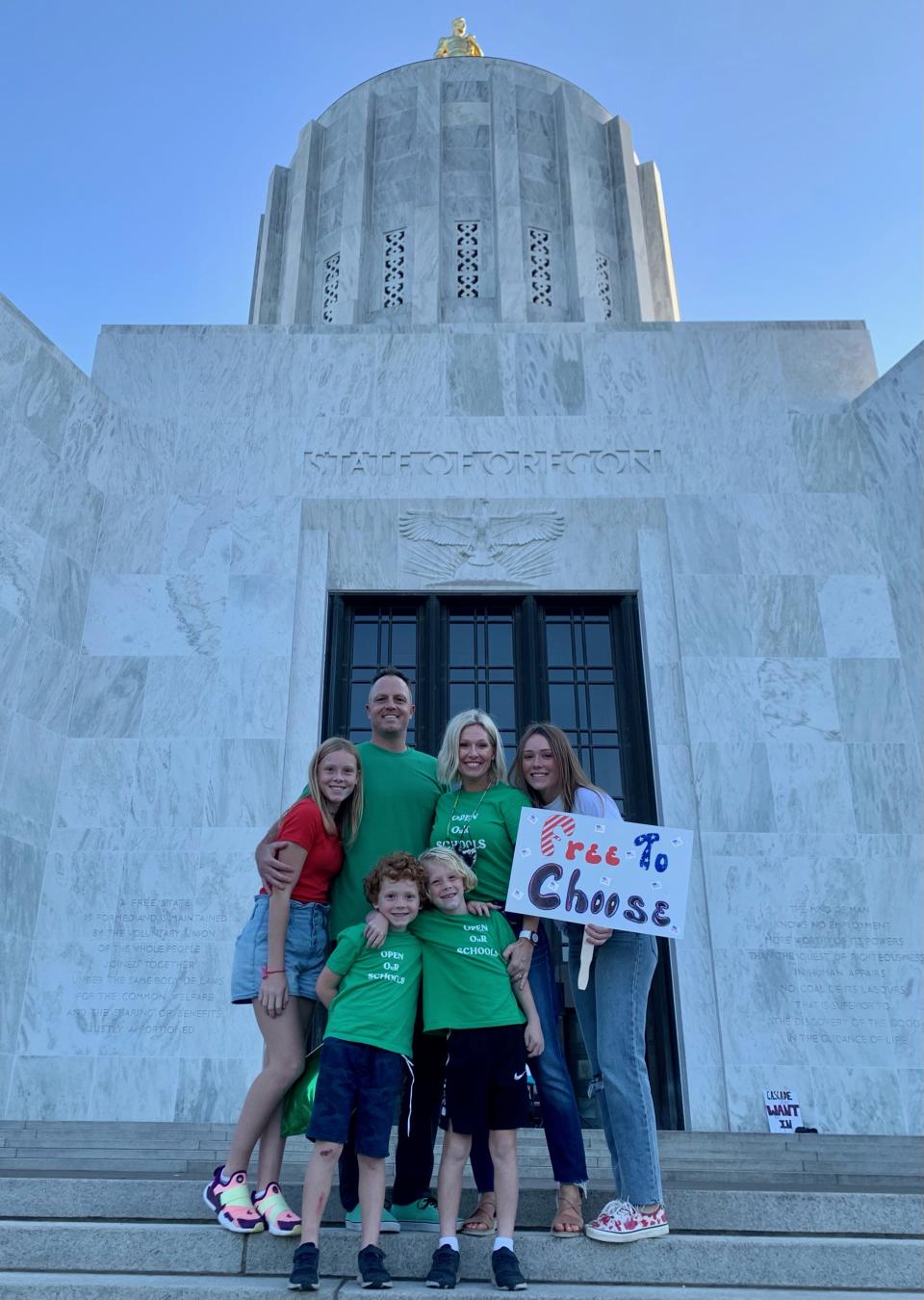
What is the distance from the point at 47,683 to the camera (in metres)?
11.4

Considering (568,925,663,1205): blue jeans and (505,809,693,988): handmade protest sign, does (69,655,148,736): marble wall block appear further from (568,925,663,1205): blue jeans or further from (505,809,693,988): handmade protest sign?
(568,925,663,1205): blue jeans

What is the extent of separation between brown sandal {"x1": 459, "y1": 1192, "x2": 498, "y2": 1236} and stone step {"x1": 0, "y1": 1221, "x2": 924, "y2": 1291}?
0.45ft

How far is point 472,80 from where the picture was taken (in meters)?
18.8

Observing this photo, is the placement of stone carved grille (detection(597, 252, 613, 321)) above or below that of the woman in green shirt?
above

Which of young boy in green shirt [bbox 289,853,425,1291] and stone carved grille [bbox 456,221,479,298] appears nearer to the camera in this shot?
young boy in green shirt [bbox 289,853,425,1291]

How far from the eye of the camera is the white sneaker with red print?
4582 mm

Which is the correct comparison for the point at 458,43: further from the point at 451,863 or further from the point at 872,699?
the point at 451,863

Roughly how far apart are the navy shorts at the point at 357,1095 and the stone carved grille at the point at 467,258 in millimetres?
14338

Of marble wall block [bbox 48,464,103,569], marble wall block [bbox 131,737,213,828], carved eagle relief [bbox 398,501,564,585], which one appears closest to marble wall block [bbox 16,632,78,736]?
marble wall block [bbox 131,737,213,828]

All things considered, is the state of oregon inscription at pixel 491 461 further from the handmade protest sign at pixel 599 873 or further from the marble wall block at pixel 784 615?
the handmade protest sign at pixel 599 873

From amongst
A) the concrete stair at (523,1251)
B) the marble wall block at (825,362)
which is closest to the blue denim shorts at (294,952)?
the concrete stair at (523,1251)

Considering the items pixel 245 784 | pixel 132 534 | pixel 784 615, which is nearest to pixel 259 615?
pixel 132 534

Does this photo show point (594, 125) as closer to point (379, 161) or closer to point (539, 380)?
point (379, 161)

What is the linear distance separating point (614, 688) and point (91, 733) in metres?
6.11
